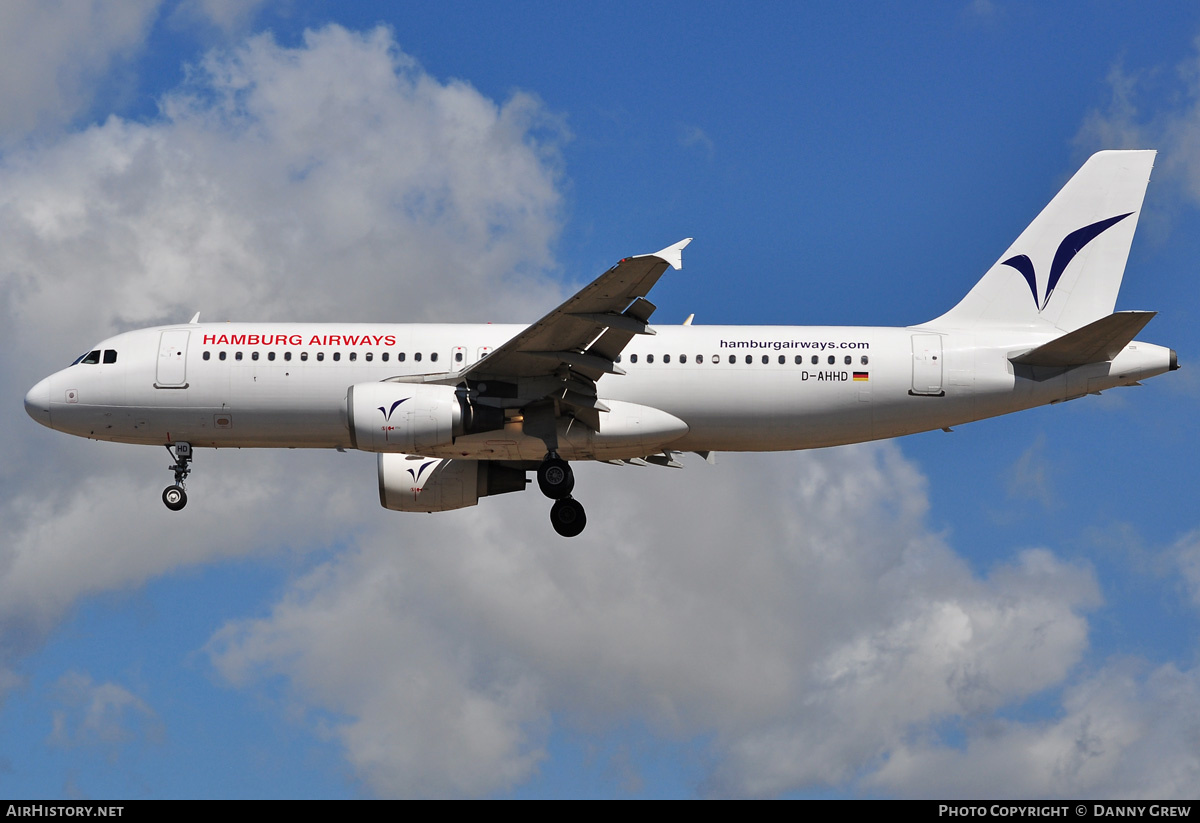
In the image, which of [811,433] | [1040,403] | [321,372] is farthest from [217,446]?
[1040,403]

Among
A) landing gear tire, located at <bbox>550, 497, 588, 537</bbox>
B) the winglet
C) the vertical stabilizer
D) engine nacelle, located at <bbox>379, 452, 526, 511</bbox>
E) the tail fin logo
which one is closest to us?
the winglet

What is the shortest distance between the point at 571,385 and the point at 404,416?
3.91 meters

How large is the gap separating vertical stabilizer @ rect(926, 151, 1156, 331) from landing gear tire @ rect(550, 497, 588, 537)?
1007 centimetres

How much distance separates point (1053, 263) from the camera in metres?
35.5

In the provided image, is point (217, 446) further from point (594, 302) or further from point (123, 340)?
point (594, 302)

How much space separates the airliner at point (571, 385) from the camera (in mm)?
31953

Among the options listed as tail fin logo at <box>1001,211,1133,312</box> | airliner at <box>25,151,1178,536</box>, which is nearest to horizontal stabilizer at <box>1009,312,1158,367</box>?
airliner at <box>25,151,1178,536</box>

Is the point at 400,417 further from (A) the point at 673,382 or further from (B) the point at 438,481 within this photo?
(A) the point at 673,382

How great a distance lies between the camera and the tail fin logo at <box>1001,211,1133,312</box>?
3528 cm

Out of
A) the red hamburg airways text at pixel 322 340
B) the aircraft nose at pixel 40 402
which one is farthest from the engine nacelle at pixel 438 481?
the aircraft nose at pixel 40 402

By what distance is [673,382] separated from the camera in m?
32.7

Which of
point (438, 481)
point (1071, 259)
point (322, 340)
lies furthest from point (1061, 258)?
point (322, 340)

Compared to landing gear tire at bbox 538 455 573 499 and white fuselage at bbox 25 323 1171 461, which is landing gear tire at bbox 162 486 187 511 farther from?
landing gear tire at bbox 538 455 573 499
